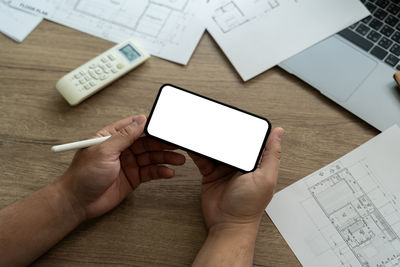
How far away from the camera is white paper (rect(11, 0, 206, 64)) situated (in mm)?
658

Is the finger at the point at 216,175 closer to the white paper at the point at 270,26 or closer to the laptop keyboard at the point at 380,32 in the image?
the white paper at the point at 270,26

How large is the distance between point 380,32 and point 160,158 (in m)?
0.45

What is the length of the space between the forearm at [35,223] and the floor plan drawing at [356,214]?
369 millimetres

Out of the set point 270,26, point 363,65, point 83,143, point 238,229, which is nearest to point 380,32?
point 363,65

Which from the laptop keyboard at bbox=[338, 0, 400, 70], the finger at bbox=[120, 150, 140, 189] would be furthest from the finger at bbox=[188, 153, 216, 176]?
the laptop keyboard at bbox=[338, 0, 400, 70]

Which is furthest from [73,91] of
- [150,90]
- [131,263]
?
[131,263]

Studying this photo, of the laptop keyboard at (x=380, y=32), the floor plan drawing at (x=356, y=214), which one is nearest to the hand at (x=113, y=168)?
the floor plan drawing at (x=356, y=214)

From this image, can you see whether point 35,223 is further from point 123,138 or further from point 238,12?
point 238,12

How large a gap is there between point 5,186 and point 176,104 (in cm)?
30

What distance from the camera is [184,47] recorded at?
65 cm

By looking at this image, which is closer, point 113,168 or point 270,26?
point 113,168

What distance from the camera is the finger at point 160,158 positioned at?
23.1 inches

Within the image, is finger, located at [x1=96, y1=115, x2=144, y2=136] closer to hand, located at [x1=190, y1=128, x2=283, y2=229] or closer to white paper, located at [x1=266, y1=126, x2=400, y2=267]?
hand, located at [x1=190, y1=128, x2=283, y2=229]

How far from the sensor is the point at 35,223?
545 mm
